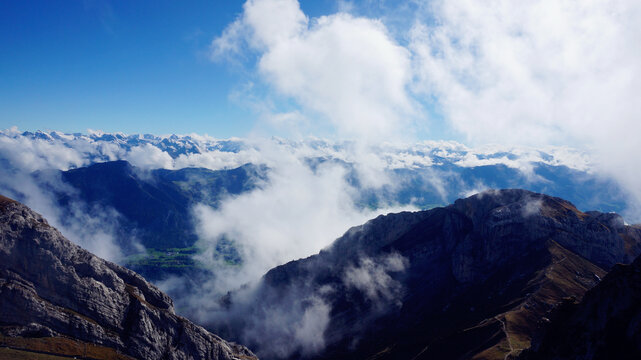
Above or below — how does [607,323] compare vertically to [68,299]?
below

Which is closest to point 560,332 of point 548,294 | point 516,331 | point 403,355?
point 516,331

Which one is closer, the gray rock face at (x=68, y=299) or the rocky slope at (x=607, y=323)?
the rocky slope at (x=607, y=323)

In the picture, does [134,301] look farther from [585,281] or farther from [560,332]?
[585,281]

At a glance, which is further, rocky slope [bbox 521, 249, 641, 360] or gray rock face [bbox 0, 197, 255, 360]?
gray rock face [bbox 0, 197, 255, 360]

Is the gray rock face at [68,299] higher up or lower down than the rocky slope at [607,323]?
higher up

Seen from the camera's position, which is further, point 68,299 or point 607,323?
point 68,299
